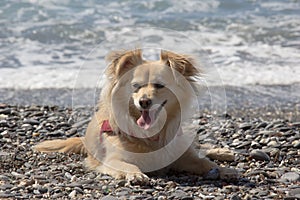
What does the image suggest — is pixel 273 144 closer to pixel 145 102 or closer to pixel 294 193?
pixel 294 193

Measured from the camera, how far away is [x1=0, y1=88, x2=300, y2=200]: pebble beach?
4.05m

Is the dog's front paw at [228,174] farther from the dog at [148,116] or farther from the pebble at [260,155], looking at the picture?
the pebble at [260,155]

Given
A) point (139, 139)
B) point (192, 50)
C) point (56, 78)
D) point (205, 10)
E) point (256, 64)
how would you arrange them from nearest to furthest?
1. point (139, 139)
2. point (192, 50)
3. point (56, 78)
4. point (256, 64)
5. point (205, 10)

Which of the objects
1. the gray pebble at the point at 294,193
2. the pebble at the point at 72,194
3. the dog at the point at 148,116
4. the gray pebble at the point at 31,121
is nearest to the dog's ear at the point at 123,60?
the dog at the point at 148,116

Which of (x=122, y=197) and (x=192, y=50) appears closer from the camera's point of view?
(x=122, y=197)

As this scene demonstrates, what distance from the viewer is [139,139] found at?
4.64 meters

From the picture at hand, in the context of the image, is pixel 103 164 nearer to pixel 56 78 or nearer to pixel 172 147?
pixel 172 147

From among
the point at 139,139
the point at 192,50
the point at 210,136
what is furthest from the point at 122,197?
the point at 210,136

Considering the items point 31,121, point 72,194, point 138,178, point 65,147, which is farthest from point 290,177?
point 31,121

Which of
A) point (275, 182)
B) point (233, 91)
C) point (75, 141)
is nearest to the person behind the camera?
point (275, 182)

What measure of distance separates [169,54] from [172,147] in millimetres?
755

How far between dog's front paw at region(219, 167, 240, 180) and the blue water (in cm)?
410

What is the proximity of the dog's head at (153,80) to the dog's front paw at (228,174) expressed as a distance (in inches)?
Result: 23.4

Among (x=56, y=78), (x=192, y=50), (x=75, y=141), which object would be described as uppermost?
(x=192, y=50)
